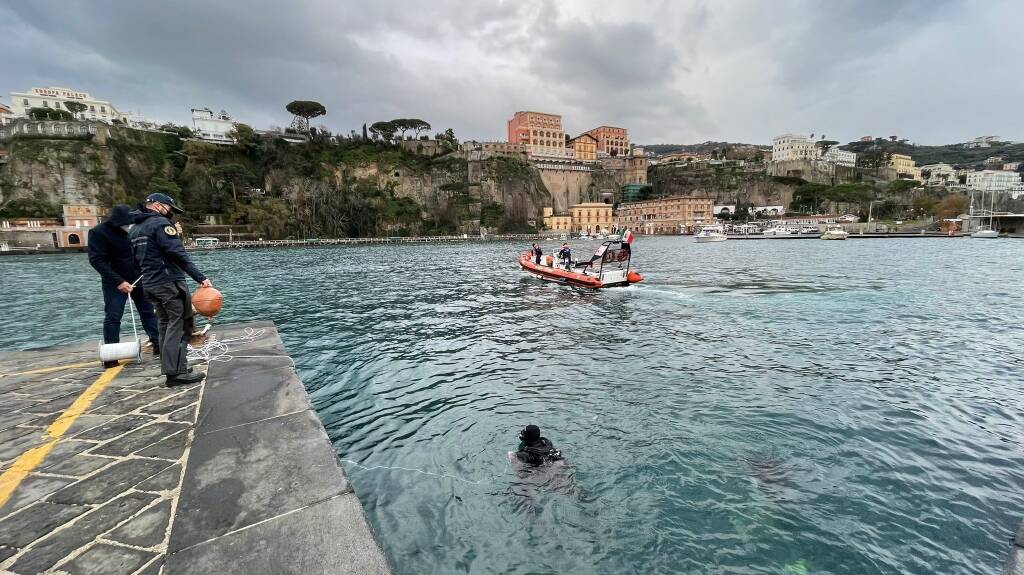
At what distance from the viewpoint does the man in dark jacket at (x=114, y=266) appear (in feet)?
19.1

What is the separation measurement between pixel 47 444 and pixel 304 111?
404 feet

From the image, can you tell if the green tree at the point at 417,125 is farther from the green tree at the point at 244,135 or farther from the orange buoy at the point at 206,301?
the orange buoy at the point at 206,301

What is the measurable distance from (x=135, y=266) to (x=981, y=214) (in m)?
119

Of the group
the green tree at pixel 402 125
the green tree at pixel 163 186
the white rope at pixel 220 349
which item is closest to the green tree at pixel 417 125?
the green tree at pixel 402 125

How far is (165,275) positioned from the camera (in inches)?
198

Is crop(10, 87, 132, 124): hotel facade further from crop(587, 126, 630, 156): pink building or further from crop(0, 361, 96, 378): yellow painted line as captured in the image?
crop(587, 126, 630, 156): pink building

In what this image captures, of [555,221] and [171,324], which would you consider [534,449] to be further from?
[555,221]

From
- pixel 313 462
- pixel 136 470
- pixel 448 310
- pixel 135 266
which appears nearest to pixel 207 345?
pixel 135 266

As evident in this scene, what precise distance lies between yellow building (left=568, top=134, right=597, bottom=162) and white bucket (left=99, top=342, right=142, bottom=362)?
130m

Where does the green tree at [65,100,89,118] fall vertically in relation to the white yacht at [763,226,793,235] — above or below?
above

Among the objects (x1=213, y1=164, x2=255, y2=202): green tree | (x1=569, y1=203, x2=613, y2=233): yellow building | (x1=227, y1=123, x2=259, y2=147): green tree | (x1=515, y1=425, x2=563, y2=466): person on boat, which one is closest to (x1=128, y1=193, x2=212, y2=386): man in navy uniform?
(x1=515, y1=425, x2=563, y2=466): person on boat

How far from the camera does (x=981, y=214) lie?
251 ft

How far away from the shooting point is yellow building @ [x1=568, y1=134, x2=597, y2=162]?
12838cm

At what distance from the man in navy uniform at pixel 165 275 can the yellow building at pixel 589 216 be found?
10565 centimetres
